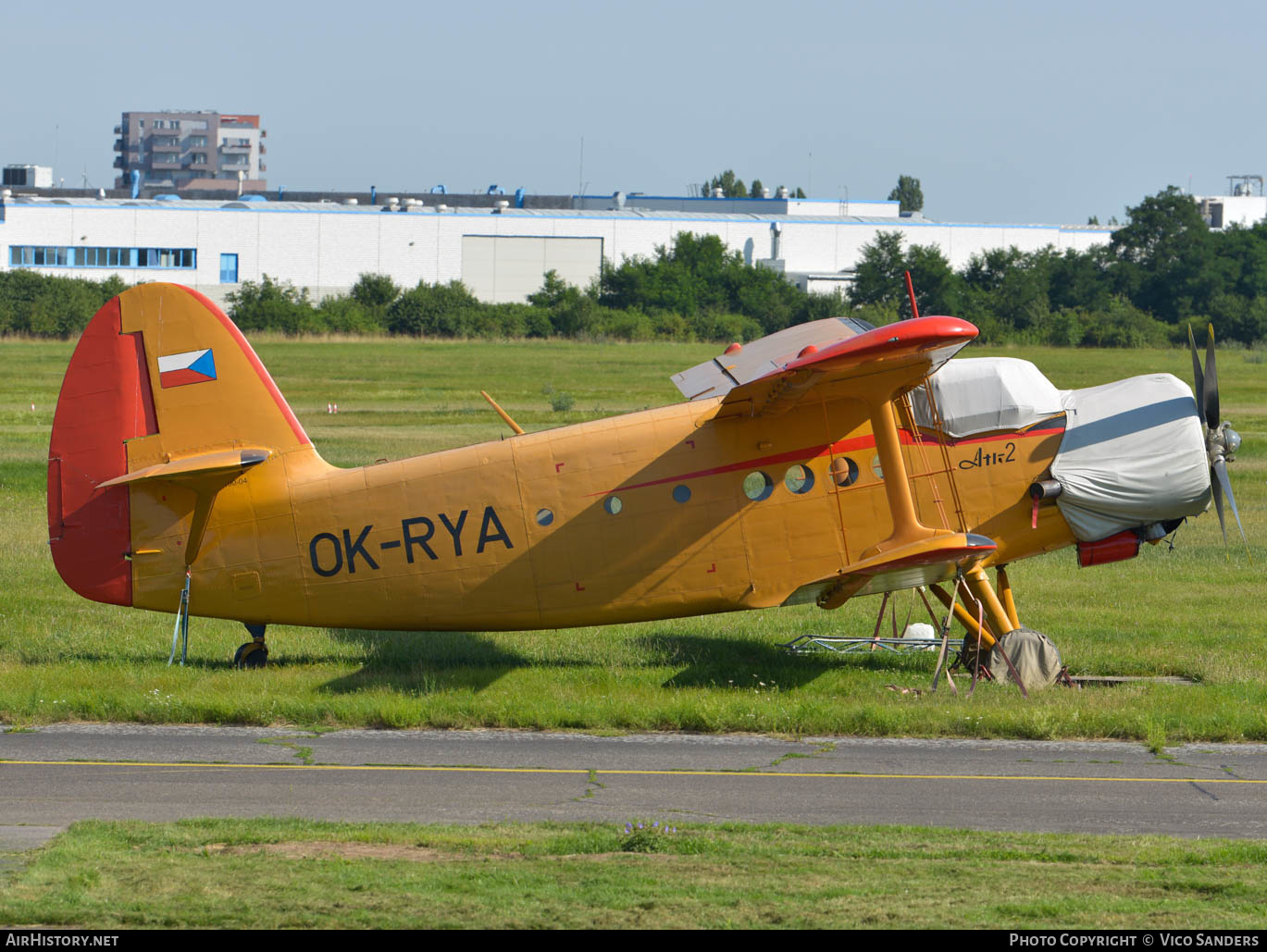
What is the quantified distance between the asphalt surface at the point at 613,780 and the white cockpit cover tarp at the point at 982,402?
3.18 metres

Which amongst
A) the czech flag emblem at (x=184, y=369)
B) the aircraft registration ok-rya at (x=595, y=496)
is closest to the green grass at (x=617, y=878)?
the aircraft registration ok-rya at (x=595, y=496)

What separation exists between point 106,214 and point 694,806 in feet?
297

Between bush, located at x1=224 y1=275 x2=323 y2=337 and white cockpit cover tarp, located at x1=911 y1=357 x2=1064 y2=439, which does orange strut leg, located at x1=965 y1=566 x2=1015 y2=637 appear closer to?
white cockpit cover tarp, located at x1=911 y1=357 x2=1064 y2=439

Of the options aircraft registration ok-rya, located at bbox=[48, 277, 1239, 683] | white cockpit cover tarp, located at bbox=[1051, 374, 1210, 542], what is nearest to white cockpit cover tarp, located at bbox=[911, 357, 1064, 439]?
aircraft registration ok-rya, located at bbox=[48, 277, 1239, 683]

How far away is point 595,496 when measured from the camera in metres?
14.3

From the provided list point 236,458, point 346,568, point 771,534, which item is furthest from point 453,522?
point 771,534

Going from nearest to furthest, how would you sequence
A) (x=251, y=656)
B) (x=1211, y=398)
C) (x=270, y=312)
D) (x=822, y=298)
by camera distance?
(x=1211, y=398), (x=251, y=656), (x=270, y=312), (x=822, y=298)

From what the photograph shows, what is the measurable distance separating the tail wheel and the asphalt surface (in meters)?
1.69

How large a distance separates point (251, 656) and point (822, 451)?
6.48 m

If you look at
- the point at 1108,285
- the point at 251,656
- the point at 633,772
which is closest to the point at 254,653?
the point at 251,656

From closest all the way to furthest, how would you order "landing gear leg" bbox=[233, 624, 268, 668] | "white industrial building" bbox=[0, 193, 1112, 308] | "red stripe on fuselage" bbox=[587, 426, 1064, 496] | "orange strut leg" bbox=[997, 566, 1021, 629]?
"red stripe on fuselage" bbox=[587, 426, 1064, 496], "orange strut leg" bbox=[997, 566, 1021, 629], "landing gear leg" bbox=[233, 624, 268, 668], "white industrial building" bbox=[0, 193, 1112, 308]

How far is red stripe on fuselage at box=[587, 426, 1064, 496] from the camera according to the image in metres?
14.1

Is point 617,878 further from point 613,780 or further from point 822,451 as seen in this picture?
point 822,451

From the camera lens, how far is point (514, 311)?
307 ft
